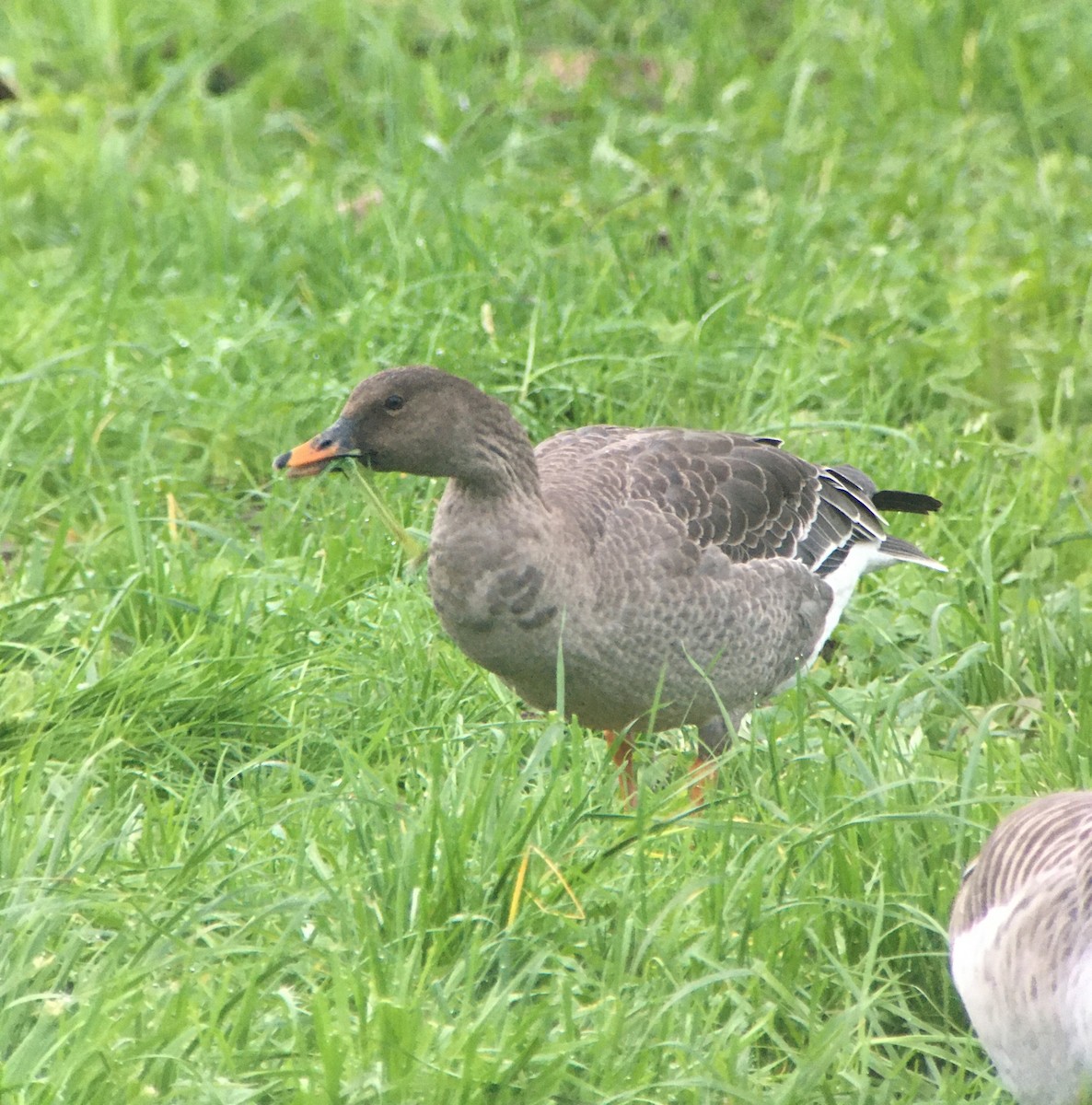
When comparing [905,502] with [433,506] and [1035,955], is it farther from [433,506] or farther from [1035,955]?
[1035,955]

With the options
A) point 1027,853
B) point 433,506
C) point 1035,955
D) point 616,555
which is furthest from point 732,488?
point 1035,955

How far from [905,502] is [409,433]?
1.76 meters

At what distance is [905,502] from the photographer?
203 inches

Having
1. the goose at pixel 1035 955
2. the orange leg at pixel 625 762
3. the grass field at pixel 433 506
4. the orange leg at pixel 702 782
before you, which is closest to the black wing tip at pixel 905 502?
the grass field at pixel 433 506

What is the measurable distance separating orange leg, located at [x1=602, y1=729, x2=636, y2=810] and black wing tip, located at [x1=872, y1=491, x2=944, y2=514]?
1125 millimetres

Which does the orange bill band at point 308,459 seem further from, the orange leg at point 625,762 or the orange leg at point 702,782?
the orange leg at point 702,782

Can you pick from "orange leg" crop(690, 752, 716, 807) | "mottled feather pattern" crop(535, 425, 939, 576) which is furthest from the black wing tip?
"orange leg" crop(690, 752, 716, 807)

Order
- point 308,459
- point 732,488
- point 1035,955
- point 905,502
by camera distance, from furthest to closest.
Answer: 1. point 905,502
2. point 732,488
3. point 308,459
4. point 1035,955

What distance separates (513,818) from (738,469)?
4.89 ft

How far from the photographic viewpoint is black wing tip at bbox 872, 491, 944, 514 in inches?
202

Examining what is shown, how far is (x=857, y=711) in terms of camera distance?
4.54 m

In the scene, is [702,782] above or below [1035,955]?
below

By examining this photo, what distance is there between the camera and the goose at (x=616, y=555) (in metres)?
3.98

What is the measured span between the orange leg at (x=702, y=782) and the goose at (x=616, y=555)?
16 mm
